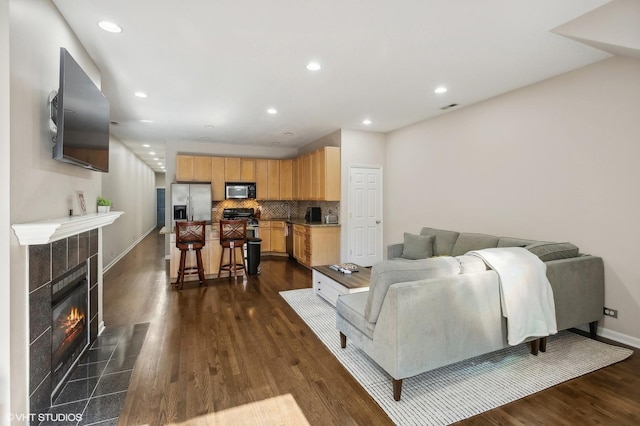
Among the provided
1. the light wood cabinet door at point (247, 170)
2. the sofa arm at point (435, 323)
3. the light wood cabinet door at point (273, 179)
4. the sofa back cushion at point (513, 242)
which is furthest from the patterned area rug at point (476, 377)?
the light wood cabinet door at point (247, 170)

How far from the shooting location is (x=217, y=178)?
7.06 m

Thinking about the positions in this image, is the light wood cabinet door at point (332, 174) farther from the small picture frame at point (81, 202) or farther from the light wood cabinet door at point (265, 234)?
the small picture frame at point (81, 202)

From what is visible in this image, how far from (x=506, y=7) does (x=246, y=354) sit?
3498mm

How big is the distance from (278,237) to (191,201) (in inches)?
85.5

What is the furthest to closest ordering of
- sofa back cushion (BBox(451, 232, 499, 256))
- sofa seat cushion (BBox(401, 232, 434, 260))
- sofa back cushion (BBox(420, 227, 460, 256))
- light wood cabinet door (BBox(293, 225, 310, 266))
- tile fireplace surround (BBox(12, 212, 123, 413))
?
light wood cabinet door (BBox(293, 225, 310, 266))
sofa seat cushion (BBox(401, 232, 434, 260))
sofa back cushion (BBox(420, 227, 460, 256))
sofa back cushion (BBox(451, 232, 499, 256))
tile fireplace surround (BBox(12, 212, 123, 413))

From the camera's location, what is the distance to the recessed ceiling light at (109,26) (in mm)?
2387

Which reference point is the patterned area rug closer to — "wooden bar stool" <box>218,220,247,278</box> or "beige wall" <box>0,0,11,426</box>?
"beige wall" <box>0,0,11,426</box>

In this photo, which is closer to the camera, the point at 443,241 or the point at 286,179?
the point at 443,241

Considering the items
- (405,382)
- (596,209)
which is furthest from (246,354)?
(596,209)

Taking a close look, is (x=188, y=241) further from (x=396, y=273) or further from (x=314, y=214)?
(x=396, y=273)

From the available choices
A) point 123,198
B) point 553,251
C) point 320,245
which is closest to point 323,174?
point 320,245

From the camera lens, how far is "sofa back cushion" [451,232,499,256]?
3.83 metres

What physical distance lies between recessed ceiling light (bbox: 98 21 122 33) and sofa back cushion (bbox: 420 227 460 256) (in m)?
4.47

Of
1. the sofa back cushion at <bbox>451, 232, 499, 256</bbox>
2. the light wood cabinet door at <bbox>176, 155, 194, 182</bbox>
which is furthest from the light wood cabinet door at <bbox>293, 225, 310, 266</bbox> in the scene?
the sofa back cushion at <bbox>451, 232, 499, 256</bbox>
